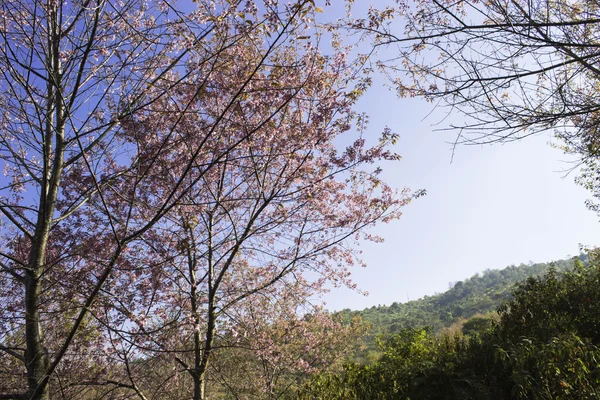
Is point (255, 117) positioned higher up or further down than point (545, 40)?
higher up

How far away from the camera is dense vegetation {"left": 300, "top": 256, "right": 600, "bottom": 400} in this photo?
10.9 feet

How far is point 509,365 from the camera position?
482cm

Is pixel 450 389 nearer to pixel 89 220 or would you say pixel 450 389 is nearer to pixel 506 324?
pixel 506 324

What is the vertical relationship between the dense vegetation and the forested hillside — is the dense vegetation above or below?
above

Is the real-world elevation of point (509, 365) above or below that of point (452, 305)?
above

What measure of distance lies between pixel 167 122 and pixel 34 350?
2.50m

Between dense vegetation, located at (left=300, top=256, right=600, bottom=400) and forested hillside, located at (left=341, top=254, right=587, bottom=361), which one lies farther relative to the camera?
forested hillside, located at (left=341, top=254, right=587, bottom=361)

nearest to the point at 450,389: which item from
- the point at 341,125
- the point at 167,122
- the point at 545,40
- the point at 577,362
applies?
the point at 577,362

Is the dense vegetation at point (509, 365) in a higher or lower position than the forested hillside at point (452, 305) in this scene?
higher

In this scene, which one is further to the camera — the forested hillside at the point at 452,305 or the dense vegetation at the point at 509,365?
the forested hillside at the point at 452,305

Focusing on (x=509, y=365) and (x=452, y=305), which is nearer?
(x=509, y=365)

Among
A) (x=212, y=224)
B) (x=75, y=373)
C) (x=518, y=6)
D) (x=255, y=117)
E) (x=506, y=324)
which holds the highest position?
(x=255, y=117)

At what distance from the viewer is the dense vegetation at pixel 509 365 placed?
3.32m

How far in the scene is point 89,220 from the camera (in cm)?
447
